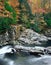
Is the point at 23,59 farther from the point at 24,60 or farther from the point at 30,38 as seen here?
the point at 30,38

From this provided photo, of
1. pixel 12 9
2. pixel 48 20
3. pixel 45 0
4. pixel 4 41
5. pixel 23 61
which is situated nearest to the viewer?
pixel 23 61

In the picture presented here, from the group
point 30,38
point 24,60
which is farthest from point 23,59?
point 30,38

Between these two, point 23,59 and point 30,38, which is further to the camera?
point 30,38

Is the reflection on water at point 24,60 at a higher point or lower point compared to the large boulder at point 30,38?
higher

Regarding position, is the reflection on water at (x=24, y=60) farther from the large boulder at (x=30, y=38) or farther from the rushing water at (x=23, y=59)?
the large boulder at (x=30, y=38)

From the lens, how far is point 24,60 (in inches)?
1065

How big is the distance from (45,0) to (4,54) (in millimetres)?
31020

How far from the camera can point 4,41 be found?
35.7 m

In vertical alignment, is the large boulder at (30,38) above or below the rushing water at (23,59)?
below

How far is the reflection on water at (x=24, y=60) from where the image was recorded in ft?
85.3

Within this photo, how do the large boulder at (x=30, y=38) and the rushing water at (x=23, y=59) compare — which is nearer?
the rushing water at (x=23, y=59)

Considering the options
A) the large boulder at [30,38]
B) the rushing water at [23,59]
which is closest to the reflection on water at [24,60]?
the rushing water at [23,59]

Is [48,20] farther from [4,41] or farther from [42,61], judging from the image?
[42,61]

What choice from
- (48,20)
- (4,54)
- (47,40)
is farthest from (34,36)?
(4,54)
